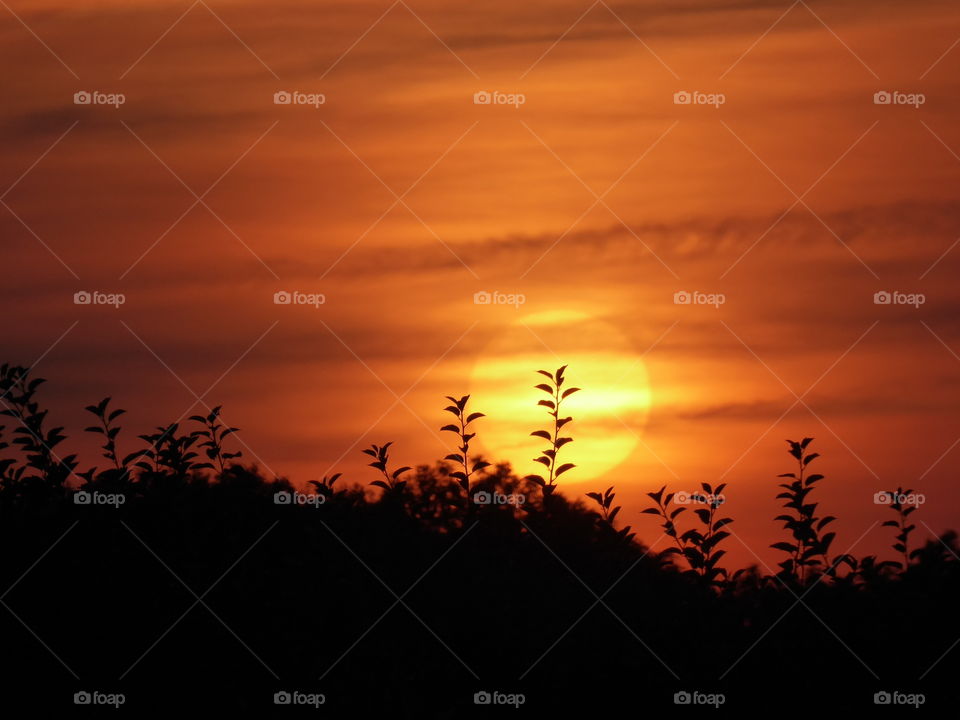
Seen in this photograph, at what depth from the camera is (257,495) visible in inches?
499

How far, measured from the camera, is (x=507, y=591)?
37.7 ft

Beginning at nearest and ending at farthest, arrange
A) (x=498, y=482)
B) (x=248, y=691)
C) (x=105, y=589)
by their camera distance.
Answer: (x=248, y=691) < (x=105, y=589) < (x=498, y=482)

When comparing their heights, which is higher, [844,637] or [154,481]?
[154,481]

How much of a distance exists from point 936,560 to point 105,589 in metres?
7.28

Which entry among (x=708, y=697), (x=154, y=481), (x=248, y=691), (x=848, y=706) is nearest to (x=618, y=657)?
(x=708, y=697)

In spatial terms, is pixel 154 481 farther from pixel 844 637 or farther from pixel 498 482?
pixel 844 637

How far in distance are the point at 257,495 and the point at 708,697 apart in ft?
15.2

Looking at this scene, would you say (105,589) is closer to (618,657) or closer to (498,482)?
(498,482)

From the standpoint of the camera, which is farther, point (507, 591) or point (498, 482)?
point (498, 482)

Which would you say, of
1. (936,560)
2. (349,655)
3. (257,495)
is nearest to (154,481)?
(257,495)

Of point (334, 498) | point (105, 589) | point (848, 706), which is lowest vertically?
point (848, 706)

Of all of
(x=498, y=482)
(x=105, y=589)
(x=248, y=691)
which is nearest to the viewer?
(x=248, y=691)

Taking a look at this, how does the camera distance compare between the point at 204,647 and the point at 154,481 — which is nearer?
the point at 204,647

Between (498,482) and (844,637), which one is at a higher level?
(498,482)
